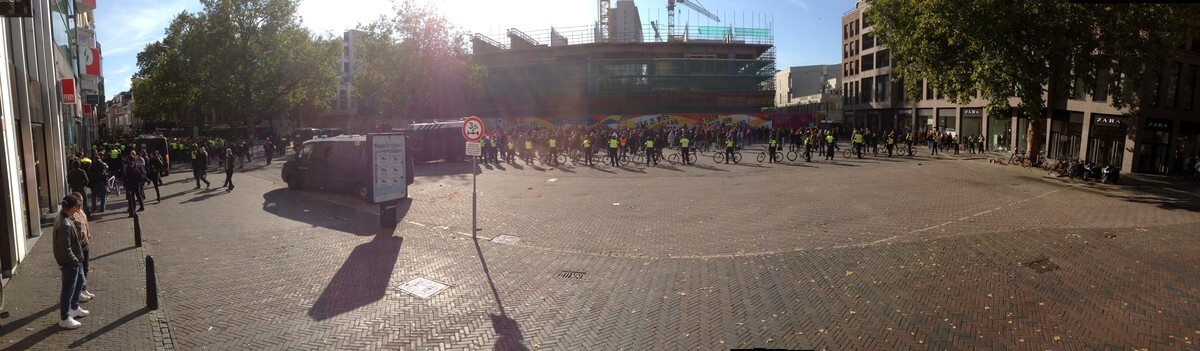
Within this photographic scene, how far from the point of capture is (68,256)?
6.61m

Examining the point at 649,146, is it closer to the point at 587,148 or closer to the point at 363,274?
the point at 587,148

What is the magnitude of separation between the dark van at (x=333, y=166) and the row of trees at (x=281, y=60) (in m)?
26.9

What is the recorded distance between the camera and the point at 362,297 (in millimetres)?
7902

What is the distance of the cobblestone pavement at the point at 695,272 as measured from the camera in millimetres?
Answer: 6645

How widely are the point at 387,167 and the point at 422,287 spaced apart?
254 inches

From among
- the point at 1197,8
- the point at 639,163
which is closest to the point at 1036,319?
Answer: the point at 1197,8

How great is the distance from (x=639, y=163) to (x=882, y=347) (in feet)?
71.9

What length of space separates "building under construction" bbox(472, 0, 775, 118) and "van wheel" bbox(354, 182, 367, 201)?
144 ft

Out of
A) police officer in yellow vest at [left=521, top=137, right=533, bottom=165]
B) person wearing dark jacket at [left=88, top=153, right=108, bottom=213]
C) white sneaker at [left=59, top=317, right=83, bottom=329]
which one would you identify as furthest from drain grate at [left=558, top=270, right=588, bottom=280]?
police officer in yellow vest at [left=521, top=137, right=533, bottom=165]

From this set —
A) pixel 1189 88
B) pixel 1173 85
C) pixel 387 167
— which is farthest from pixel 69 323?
pixel 1189 88

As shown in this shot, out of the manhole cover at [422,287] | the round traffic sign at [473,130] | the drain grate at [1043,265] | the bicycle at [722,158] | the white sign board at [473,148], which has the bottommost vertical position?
the manhole cover at [422,287]

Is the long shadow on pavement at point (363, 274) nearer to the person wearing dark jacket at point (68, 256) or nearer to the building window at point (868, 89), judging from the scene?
the person wearing dark jacket at point (68, 256)

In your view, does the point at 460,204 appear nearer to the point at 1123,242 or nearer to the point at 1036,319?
the point at 1036,319

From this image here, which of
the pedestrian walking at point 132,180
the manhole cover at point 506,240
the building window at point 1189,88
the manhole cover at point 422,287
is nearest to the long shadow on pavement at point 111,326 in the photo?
the manhole cover at point 422,287
